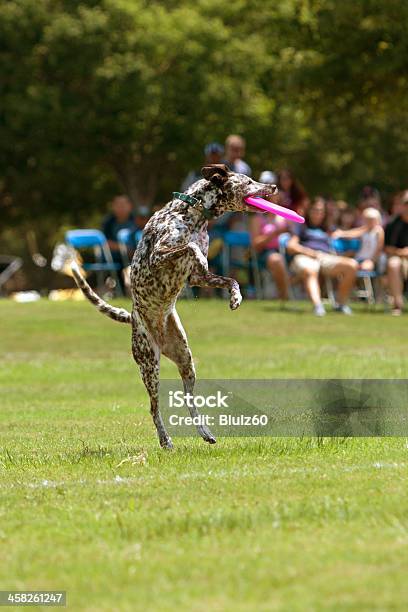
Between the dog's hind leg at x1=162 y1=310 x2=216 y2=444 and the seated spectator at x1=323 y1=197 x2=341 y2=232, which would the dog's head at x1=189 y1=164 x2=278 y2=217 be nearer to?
the dog's hind leg at x1=162 y1=310 x2=216 y2=444

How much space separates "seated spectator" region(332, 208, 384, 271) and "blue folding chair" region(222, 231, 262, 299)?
5.02ft

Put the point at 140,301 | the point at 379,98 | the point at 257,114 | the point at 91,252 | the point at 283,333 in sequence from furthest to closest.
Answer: the point at 257,114
the point at 91,252
the point at 379,98
the point at 283,333
the point at 140,301

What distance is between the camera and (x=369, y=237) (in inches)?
978

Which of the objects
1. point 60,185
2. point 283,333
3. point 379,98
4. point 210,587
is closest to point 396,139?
point 60,185

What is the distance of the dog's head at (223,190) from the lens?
9375mm

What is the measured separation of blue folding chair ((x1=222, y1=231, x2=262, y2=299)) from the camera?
979 inches

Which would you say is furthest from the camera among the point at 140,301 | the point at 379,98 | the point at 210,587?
the point at 379,98

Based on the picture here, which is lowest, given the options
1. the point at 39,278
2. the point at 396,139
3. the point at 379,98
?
the point at 39,278

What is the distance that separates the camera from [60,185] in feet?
165

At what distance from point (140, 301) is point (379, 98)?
22.3m

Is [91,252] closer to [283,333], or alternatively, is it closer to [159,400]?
[283,333]

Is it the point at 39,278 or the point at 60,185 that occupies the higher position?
the point at 60,185

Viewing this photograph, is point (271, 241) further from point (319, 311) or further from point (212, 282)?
point (212, 282)

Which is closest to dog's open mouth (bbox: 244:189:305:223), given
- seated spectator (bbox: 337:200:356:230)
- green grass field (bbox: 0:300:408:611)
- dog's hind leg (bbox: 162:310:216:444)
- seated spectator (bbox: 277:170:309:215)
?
dog's hind leg (bbox: 162:310:216:444)
